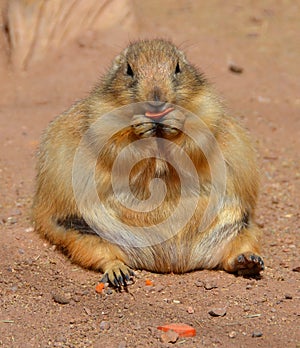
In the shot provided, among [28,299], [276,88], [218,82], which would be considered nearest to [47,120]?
[218,82]

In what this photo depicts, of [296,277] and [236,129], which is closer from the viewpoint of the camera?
[296,277]

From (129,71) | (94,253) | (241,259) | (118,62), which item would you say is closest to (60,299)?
(94,253)

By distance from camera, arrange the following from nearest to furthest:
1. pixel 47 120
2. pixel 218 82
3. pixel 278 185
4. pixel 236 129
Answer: pixel 236 129, pixel 278 185, pixel 47 120, pixel 218 82

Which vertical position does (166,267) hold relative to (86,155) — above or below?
below

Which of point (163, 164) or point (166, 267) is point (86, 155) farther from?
point (166, 267)

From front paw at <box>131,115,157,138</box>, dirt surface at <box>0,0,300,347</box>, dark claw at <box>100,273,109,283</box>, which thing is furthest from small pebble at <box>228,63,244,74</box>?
dark claw at <box>100,273,109,283</box>

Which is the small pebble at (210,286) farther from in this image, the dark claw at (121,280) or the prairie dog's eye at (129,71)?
the prairie dog's eye at (129,71)
